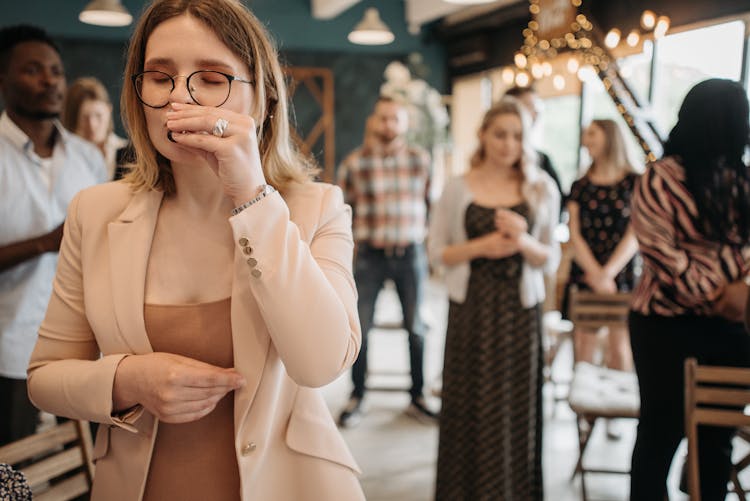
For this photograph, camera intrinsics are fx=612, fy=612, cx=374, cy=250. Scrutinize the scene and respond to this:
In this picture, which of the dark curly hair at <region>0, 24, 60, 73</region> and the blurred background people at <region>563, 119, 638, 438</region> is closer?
the dark curly hair at <region>0, 24, 60, 73</region>

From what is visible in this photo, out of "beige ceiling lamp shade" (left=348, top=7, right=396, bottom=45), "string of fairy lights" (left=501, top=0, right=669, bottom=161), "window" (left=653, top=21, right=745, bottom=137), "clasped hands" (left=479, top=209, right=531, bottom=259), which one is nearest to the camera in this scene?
"clasped hands" (left=479, top=209, right=531, bottom=259)

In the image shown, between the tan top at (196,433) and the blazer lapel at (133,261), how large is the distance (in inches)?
1.4

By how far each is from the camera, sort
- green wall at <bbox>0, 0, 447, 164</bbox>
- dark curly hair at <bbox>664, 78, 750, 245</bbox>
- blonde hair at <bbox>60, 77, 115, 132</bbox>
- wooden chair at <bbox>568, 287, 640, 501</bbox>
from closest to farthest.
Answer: dark curly hair at <bbox>664, 78, 750, 245</bbox>, wooden chair at <bbox>568, 287, 640, 501</bbox>, blonde hair at <bbox>60, 77, 115, 132</bbox>, green wall at <bbox>0, 0, 447, 164</bbox>

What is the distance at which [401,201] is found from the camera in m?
4.05

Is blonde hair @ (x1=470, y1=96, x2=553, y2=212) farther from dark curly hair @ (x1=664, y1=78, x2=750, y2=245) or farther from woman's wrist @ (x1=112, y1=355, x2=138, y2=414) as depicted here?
woman's wrist @ (x1=112, y1=355, x2=138, y2=414)

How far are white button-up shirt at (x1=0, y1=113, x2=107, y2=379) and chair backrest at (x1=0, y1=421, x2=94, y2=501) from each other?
0.58 m

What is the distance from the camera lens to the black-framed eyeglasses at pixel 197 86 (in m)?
0.88

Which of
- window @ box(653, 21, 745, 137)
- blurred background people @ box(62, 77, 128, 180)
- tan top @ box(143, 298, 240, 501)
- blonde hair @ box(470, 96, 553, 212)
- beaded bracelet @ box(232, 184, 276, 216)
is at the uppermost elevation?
window @ box(653, 21, 745, 137)

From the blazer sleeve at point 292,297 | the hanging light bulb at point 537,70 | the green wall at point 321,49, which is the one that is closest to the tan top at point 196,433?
the blazer sleeve at point 292,297

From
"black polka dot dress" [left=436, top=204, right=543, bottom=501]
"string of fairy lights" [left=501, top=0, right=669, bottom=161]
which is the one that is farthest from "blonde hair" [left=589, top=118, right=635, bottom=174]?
"black polka dot dress" [left=436, top=204, right=543, bottom=501]

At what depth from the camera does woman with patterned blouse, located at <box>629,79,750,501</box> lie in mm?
1799

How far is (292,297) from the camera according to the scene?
0.82m

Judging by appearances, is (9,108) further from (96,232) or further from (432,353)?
(432,353)

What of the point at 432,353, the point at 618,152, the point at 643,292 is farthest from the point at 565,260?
the point at 643,292
